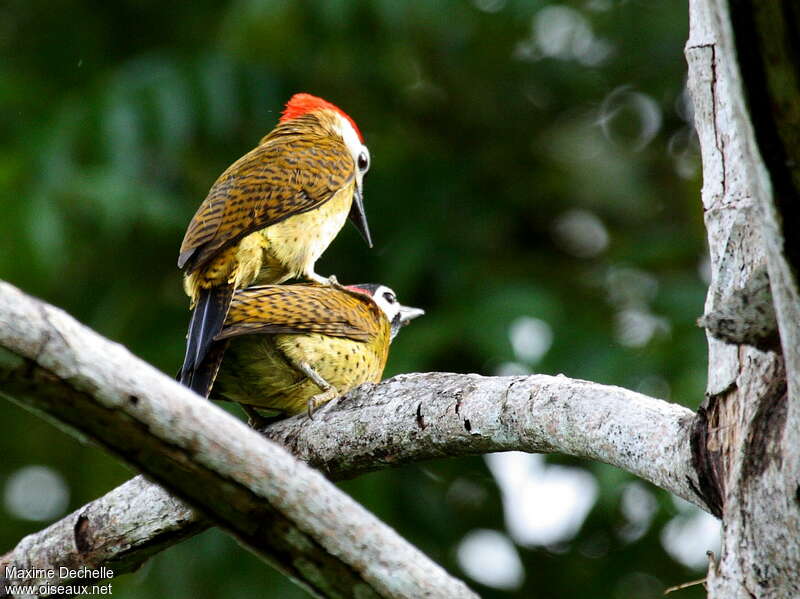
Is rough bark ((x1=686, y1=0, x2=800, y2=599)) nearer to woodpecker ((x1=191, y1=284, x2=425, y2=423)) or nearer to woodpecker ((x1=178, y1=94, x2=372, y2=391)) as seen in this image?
woodpecker ((x1=191, y1=284, x2=425, y2=423))

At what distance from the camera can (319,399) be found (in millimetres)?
4035

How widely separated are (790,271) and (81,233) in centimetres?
758

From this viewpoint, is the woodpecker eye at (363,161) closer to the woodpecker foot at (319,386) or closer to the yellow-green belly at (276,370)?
the yellow-green belly at (276,370)

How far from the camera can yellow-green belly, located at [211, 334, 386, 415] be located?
4.27m

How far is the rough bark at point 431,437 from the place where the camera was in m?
2.58

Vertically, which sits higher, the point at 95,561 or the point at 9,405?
the point at 95,561

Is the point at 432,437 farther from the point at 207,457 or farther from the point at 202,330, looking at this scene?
the point at 202,330

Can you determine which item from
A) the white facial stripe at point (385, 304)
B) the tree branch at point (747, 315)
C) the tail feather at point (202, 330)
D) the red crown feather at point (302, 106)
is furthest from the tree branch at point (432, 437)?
the red crown feather at point (302, 106)

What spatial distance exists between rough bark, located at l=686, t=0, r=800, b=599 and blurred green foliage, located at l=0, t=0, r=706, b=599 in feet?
12.0

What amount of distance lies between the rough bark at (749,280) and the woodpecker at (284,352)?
5.90ft

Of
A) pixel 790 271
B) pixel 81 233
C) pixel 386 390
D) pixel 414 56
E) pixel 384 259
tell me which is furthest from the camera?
pixel 414 56

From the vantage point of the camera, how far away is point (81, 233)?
8.77 meters

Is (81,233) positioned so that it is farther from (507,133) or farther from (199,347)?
(199,347)

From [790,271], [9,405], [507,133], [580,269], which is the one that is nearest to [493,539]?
[580,269]
